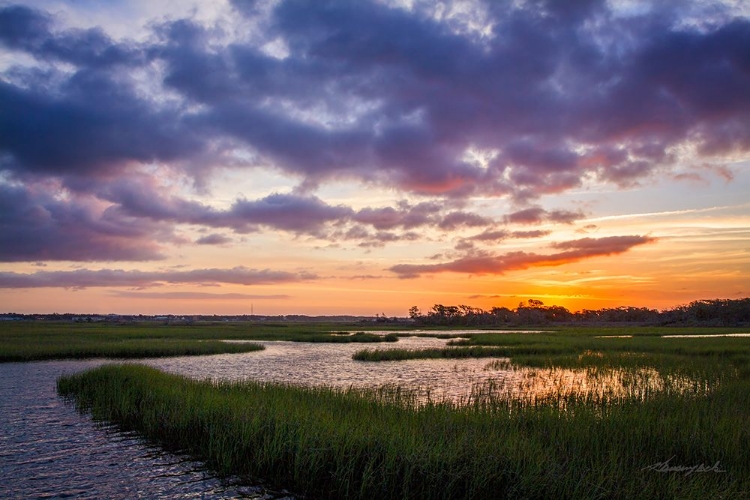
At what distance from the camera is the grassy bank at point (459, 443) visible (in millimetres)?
9688

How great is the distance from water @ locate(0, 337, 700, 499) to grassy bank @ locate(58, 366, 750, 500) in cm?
103

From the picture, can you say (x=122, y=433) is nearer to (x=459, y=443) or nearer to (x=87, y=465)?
(x=87, y=465)

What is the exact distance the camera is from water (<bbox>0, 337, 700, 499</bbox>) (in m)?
11.4

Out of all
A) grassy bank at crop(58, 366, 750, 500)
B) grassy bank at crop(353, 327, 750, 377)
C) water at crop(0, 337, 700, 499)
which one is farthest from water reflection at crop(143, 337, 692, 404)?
grassy bank at crop(58, 366, 750, 500)

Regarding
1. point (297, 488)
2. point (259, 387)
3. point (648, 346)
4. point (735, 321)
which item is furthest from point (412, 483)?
point (735, 321)

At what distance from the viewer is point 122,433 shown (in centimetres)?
1600

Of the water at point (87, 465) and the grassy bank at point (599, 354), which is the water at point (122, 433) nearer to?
the water at point (87, 465)

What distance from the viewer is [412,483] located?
33.2 ft

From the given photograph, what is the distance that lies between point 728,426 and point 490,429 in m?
6.32

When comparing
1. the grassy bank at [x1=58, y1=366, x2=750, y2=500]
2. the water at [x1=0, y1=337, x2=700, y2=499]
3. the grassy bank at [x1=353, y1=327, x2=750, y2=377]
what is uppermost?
the grassy bank at [x1=58, y1=366, x2=750, y2=500]

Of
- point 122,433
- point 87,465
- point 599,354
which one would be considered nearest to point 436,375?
point 599,354

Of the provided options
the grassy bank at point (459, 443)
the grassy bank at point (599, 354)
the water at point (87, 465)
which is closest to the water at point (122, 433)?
the water at point (87, 465)

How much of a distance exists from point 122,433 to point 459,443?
38.8 ft

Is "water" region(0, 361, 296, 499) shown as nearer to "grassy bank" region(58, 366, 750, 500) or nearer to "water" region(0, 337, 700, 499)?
"water" region(0, 337, 700, 499)
